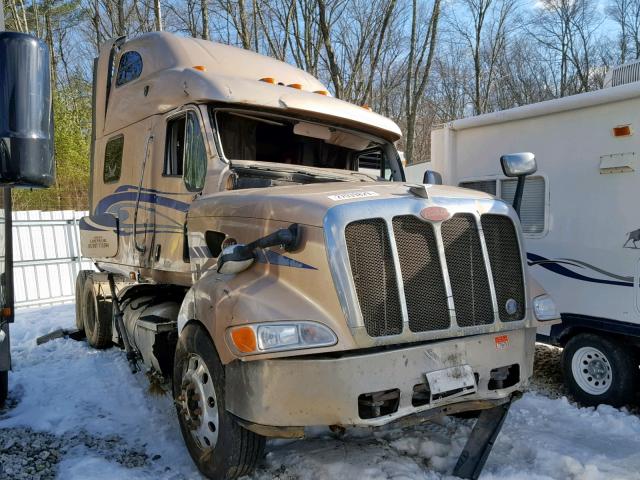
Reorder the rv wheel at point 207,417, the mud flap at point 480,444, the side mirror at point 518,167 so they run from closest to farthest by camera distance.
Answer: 1. the rv wheel at point 207,417
2. the mud flap at point 480,444
3. the side mirror at point 518,167

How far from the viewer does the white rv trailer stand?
16.6 feet

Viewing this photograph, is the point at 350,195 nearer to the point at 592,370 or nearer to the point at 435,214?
the point at 435,214

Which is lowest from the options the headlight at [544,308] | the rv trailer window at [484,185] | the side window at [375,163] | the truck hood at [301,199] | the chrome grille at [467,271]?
the headlight at [544,308]

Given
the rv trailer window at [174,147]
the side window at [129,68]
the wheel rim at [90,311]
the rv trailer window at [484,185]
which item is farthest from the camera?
the wheel rim at [90,311]

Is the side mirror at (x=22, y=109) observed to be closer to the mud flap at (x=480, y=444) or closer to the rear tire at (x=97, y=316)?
the mud flap at (x=480, y=444)

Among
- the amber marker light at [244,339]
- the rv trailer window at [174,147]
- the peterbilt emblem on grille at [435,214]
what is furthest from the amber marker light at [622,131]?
the amber marker light at [244,339]

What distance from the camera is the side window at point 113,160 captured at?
18.8 feet

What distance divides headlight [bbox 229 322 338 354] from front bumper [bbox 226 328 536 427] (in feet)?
0.33

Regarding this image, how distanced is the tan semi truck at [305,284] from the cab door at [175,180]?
2 centimetres

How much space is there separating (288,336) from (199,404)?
1.03 metres

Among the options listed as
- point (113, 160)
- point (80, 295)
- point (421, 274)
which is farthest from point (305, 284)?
point (80, 295)

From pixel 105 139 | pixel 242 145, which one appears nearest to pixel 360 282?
pixel 242 145

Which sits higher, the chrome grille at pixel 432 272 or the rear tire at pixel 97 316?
the chrome grille at pixel 432 272

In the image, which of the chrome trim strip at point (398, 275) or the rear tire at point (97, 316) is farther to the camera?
the rear tire at point (97, 316)
